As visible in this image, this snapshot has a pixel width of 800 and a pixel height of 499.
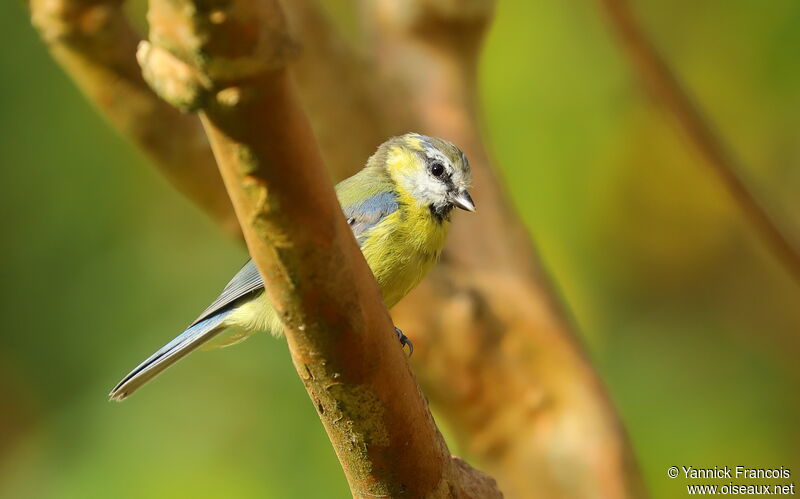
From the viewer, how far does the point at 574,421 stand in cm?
267

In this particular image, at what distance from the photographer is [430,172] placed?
2.51m

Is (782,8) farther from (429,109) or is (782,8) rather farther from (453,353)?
(453,353)

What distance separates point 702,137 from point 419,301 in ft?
3.06

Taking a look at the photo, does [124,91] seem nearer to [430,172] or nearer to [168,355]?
[168,355]

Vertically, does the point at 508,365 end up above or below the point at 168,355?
below

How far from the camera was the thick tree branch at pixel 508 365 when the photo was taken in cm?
263

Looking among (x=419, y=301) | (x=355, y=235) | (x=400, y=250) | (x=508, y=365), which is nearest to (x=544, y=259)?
(x=508, y=365)

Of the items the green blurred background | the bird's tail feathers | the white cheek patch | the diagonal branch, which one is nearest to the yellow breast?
the white cheek patch

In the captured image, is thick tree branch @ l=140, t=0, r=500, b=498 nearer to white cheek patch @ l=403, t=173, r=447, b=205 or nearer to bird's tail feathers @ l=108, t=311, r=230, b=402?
bird's tail feathers @ l=108, t=311, r=230, b=402

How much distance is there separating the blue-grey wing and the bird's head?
0.11 meters

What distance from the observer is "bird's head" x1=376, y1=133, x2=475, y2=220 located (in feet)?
7.89

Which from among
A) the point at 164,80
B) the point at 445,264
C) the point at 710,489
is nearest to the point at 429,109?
the point at 445,264

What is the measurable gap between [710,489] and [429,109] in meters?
1.58

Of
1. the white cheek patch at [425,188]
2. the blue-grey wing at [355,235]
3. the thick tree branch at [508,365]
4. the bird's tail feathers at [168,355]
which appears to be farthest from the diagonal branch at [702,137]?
the bird's tail feathers at [168,355]
